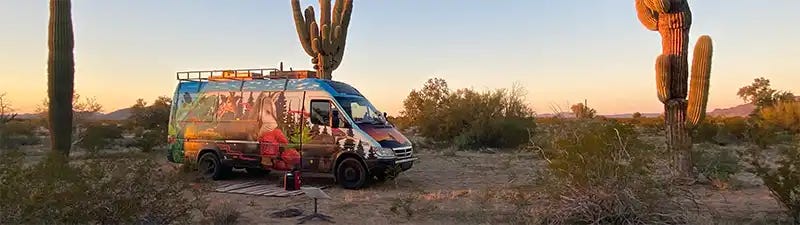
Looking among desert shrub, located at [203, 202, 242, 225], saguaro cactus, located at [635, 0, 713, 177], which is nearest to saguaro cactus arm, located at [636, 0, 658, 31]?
saguaro cactus, located at [635, 0, 713, 177]

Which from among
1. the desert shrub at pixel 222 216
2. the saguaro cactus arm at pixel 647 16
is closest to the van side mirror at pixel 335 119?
the desert shrub at pixel 222 216

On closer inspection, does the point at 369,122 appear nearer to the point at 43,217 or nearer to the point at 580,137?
the point at 580,137

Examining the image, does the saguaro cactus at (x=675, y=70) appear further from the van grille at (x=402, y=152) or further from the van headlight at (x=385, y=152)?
the van headlight at (x=385, y=152)

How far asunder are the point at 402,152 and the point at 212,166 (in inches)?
181

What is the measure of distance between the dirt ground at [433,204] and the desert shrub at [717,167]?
1.02 ft

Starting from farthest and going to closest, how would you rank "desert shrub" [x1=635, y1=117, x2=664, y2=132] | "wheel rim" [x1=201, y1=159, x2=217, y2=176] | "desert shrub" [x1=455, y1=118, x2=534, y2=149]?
"desert shrub" [x1=635, y1=117, x2=664, y2=132] → "desert shrub" [x1=455, y1=118, x2=534, y2=149] → "wheel rim" [x1=201, y1=159, x2=217, y2=176]

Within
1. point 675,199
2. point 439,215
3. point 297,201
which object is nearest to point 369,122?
point 297,201

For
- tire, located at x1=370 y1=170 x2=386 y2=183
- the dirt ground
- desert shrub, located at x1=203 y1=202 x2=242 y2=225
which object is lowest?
the dirt ground

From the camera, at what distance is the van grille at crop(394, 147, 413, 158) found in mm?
12453

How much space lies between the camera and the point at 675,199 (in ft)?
25.1

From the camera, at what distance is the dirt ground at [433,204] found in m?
8.91

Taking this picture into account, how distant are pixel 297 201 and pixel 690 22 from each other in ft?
27.4

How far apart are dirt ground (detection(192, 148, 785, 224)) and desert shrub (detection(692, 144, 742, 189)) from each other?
31cm

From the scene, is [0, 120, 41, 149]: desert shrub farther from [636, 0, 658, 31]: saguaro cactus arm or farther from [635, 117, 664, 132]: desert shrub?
[635, 117, 664, 132]: desert shrub
